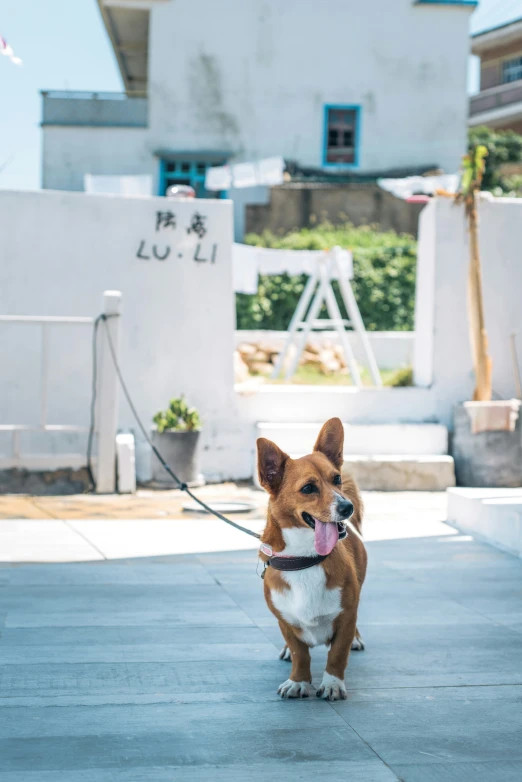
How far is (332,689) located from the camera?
2854mm

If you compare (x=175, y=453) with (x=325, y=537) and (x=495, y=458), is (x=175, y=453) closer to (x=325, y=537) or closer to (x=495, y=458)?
(x=495, y=458)

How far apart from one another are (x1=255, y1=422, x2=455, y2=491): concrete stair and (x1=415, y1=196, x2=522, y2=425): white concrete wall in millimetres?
540

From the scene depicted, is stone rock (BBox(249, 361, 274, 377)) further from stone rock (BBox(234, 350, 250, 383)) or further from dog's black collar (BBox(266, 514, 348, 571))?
dog's black collar (BBox(266, 514, 348, 571))

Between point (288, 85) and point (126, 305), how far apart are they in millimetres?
13000

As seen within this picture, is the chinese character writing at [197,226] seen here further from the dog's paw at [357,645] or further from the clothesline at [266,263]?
the dog's paw at [357,645]

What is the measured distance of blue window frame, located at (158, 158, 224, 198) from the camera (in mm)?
20688

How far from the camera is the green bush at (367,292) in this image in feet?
55.7

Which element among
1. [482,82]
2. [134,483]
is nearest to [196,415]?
[134,483]

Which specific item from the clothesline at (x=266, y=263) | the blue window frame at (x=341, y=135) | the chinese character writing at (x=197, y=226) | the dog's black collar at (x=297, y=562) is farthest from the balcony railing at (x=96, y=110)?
the dog's black collar at (x=297, y=562)

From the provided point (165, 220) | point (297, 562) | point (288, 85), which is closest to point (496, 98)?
point (288, 85)

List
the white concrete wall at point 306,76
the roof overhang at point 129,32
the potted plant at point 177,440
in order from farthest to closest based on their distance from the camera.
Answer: the white concrete wall at point 306,76 → the roof overhang at point 129,32 → the potted plant at point 177,440

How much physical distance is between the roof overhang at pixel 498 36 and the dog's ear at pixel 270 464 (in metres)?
30.1

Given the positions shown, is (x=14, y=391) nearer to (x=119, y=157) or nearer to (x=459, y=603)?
(x=459, y=603)

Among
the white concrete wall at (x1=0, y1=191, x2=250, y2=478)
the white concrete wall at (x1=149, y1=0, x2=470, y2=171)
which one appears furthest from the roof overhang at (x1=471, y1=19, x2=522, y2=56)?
the white concrete wall at (x1=0, y1=191, x2=250, y2=478)
